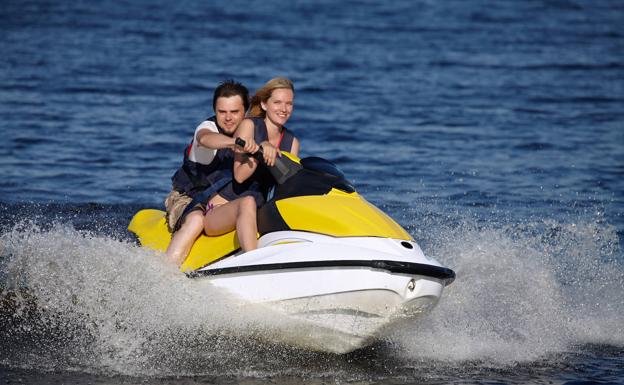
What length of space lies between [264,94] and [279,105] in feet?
0.40

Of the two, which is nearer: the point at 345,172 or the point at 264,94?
the point at 264,94

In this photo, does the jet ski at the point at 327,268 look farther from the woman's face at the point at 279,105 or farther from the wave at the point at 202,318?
the woman's face at the point at 279,105

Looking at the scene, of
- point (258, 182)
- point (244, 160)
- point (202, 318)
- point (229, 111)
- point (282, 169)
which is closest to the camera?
point (202, 318)

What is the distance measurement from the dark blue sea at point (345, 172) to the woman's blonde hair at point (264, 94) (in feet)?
3.83

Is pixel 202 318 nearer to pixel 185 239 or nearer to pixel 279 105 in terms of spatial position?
pixel 185 239

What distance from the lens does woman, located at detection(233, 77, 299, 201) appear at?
6.42 meters

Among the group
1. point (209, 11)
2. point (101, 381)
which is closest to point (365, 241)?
point (101, 381)

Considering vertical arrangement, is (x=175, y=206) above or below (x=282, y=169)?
below

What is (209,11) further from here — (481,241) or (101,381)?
(101,381)

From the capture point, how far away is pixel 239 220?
20.3 feet

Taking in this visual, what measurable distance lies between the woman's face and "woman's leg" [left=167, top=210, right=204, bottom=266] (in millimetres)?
808

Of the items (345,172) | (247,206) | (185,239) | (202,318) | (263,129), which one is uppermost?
(263,129)

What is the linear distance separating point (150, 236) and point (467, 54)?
1703 centimetres

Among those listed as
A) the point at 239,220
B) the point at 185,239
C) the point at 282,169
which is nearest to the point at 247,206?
the point at 239,220
